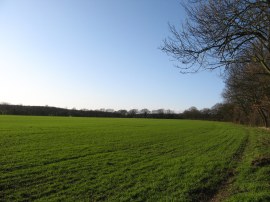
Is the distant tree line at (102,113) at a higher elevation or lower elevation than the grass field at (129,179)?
higher

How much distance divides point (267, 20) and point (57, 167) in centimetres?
1102

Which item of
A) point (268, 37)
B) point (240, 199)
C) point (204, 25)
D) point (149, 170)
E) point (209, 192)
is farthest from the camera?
point (149, 170)

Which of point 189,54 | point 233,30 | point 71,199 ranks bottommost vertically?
point 71,199

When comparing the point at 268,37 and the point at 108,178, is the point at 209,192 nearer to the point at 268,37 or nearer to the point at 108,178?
the point at 108,178

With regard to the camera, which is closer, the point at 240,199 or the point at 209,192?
the point at 240,199

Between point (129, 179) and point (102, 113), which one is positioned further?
point (102, 113)

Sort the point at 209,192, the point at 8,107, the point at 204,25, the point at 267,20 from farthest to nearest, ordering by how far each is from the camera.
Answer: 1. the point at 8,107
2. the point at 204,25
3. the point at 209,192
4. the point at 267,20

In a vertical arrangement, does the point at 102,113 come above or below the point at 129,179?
above

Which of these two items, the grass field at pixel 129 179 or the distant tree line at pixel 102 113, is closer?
the grass field at pixel 129 179

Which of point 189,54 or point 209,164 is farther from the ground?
point 189,54

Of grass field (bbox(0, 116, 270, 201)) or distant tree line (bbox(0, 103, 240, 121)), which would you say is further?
distant tree line (bbox(0, 103, 240, 121))

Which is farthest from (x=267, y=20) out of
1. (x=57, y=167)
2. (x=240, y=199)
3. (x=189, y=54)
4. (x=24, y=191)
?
(x=57, y=167)

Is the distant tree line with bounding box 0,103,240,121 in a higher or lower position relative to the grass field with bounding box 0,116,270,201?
higher

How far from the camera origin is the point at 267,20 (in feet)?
31.9
